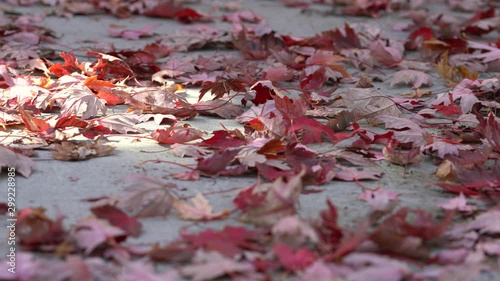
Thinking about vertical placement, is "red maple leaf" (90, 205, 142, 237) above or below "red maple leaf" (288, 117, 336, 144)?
above

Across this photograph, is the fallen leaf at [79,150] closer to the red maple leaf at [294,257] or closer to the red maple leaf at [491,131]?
the red maple leaf at [294,257]

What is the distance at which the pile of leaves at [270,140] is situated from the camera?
1015mm

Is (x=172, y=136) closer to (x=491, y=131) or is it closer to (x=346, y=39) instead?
(x=491, y=131)

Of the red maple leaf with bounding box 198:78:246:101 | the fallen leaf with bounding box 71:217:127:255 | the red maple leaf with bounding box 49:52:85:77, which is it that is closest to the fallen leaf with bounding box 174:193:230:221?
the fallen leaf with bounding box 71:217:127:255

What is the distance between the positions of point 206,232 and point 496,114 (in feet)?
3.60

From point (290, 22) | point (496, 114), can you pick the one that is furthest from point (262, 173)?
point (290, 22)

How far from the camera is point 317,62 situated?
2.14 meters

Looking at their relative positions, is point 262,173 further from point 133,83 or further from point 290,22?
point 290,22

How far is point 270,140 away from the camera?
1.39 metres

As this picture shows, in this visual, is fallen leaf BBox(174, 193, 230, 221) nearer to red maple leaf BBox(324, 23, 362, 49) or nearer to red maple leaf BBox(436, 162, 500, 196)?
red maple leaf BBox(436, 162, 500, 196)

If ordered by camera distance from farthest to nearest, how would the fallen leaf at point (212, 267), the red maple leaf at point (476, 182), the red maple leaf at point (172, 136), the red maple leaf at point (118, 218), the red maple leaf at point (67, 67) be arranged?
the red maple leaf at point (67, 67) → the red maple leaf at point (172, 136) → the red maple leaf at point (476, 182) → the red maple leaf at point (118, 218) → the fallen leaf at point (212, 267)

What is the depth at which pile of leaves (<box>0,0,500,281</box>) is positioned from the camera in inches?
39.9

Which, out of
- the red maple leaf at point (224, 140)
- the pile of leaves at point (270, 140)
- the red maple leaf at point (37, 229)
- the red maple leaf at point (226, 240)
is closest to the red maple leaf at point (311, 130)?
the pile of leaves at point (270, 140)

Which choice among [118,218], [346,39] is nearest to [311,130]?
[118,218]
